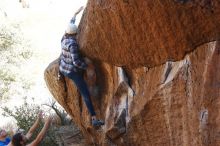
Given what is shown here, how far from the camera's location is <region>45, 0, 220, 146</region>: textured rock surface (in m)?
5.71

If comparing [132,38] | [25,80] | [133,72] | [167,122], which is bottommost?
[25,80]

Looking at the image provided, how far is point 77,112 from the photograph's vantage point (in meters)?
9.68

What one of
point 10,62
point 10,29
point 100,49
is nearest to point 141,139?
point 100,49

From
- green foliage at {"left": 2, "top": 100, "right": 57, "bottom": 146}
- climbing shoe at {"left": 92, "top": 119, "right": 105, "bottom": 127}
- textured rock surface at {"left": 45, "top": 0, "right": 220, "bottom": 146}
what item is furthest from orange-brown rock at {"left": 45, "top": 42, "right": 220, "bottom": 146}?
green foliage at {"left": 2, "top": 100, "right": 57, "bottom": 146}

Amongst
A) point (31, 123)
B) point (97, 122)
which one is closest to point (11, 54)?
point (31, 123)

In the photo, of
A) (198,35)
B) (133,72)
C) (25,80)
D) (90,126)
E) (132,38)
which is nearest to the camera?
(198,35)

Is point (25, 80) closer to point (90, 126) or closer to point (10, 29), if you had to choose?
point (10, 29)

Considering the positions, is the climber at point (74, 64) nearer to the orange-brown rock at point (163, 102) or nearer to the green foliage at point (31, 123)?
the orange-brown rock at point (163, 102)

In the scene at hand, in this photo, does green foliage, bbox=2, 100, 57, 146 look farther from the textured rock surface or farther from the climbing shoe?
the textured rock surface

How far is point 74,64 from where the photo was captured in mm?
7996

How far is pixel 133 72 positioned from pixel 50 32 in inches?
767

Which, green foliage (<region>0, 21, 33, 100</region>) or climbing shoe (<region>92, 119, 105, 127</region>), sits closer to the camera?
climbing shoe (<region>92, 119, 105, 127</region>)

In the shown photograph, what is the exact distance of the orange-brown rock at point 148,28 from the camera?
18.7 feet

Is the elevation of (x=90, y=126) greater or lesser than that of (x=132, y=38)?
lesser
